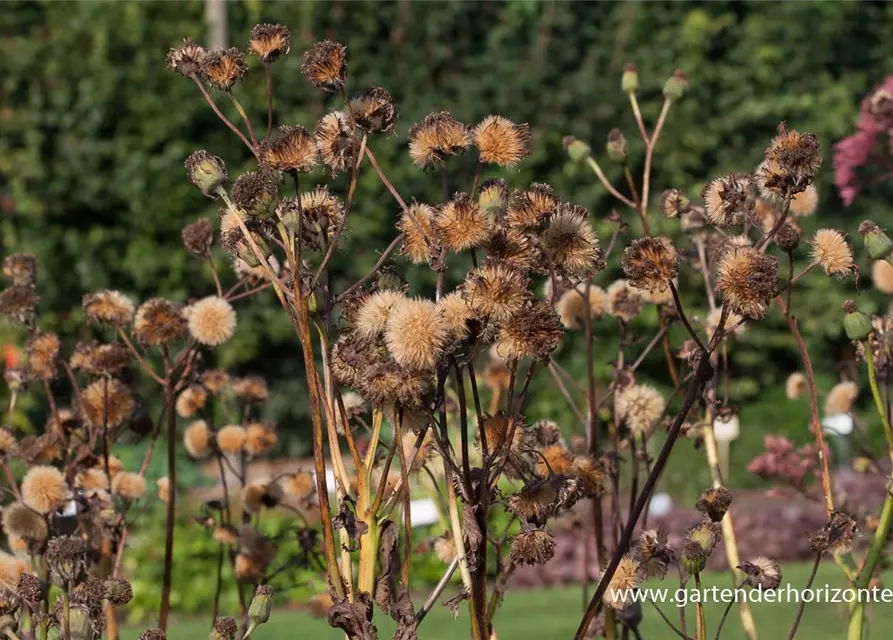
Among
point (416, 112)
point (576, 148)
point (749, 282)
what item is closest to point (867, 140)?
point (576, 148)

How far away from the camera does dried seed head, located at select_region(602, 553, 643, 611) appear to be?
2010mm

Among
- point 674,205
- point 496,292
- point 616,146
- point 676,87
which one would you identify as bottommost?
point 496,292

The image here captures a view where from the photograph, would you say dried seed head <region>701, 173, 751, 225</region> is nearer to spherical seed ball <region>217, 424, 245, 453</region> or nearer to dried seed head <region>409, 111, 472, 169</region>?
dried seed head <region>409, 111, 472, 169</region>

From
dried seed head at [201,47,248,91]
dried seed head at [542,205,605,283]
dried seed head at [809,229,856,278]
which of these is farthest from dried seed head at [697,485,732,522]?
dried seed head at [201,47,248,91]

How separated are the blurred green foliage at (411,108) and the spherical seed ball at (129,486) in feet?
21.4

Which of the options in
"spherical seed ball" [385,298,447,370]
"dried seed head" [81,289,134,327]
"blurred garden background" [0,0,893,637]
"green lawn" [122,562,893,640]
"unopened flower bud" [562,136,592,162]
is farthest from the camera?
"blurred garden background" [0,0,893,637]

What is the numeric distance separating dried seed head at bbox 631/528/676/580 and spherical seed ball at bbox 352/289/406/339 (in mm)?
594

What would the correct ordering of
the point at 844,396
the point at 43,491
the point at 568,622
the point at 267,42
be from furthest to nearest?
1. the point at 568,622
2. the point at 844,396
3. the point at 43,491
4. the point at 267,42

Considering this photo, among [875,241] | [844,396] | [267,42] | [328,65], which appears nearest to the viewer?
[328,65]

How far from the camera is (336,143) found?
1920 mm

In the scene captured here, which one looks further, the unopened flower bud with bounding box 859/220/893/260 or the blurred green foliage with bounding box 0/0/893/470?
the blurred green foliage with bounding box 0/0/893/470

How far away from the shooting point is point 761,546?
7887mm

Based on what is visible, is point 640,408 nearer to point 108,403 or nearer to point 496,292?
point 108,403

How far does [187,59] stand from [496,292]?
693mm
